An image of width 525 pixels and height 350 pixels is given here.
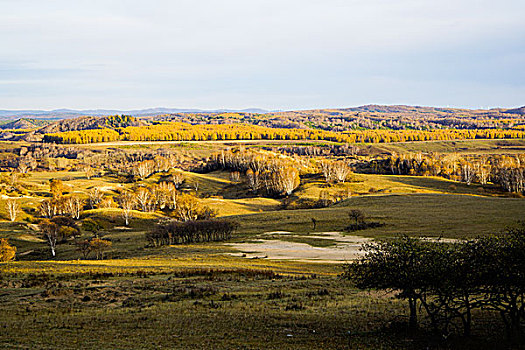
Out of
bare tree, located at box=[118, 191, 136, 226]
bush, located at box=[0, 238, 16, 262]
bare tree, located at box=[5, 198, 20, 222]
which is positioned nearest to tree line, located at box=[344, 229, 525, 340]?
bush, located at box=[0, 238, 16, 262]

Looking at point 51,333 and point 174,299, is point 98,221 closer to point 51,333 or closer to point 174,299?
point 174,299

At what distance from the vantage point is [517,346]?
16.7 metres

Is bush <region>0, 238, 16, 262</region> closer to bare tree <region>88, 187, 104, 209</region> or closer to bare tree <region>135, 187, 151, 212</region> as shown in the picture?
bare tree <region>135, 187, 151, 212</region>

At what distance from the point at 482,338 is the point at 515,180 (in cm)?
13829

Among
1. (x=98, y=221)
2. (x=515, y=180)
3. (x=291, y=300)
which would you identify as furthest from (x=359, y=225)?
(x=515, y=180)

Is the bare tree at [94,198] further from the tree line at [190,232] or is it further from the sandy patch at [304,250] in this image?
the sandy patch at [304,250]

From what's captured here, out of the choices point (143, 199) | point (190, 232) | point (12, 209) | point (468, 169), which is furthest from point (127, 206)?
point (468, 169)

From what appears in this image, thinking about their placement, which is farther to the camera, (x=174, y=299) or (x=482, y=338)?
(x=174, y=299)

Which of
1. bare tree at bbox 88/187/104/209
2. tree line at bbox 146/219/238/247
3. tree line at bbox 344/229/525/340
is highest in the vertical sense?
tree line at bbox 344/229/525/340

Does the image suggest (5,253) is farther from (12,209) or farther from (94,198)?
Result: (94,198)

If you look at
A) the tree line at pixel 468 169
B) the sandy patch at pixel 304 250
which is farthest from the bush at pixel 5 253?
→ the tree line at pixel 468 169

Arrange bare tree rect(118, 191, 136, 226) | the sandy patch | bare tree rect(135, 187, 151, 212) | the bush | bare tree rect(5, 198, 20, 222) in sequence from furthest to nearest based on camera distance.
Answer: bare tree rect(135, 187, 151, 212) < bare tree rect(5, 198, 20, 222) < bare tree rect(118, 191, 136, 226) < the bush < the sandy patch

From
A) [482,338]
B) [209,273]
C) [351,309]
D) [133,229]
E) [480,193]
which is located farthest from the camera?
[480,193]

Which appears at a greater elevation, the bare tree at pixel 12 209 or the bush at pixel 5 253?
the bush at pixel 5 253
